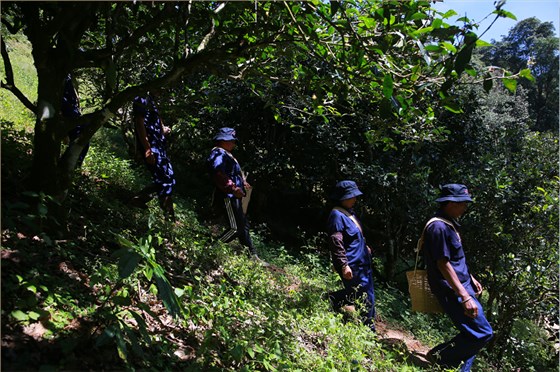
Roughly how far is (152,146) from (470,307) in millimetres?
3628

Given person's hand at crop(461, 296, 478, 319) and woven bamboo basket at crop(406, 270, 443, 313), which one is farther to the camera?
woven bamboo basket at crop(406, 270, 443, 313)

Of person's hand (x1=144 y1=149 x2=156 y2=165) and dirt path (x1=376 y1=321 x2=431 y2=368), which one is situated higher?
person's hand (x1=144 y1=149 x2=156 y2=165)

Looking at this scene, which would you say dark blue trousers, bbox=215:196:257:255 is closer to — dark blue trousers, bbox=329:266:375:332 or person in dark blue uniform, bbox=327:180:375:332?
person in dark blue uniform, bbox=327:180:375:332

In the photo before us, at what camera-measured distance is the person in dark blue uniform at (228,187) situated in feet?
16.9

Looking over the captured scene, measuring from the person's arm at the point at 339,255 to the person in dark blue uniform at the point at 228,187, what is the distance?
49.9 inches

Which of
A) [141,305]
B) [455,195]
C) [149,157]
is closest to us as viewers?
[141,305]

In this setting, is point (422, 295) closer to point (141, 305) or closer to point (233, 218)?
point (233, 218)

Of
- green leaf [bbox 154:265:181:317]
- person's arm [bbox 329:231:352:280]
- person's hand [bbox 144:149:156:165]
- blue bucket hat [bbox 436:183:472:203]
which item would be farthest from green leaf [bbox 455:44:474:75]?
person's hand [bbox 144:149:156:165]

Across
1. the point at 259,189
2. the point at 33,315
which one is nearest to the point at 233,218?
the point at 33,315

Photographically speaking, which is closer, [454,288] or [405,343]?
[454,288]

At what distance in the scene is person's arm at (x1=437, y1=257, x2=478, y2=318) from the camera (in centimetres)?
380

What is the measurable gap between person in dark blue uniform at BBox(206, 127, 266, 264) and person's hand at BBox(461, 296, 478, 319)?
8.41 ft

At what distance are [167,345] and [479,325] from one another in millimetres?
2720

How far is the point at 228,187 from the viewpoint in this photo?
513 centimetres
